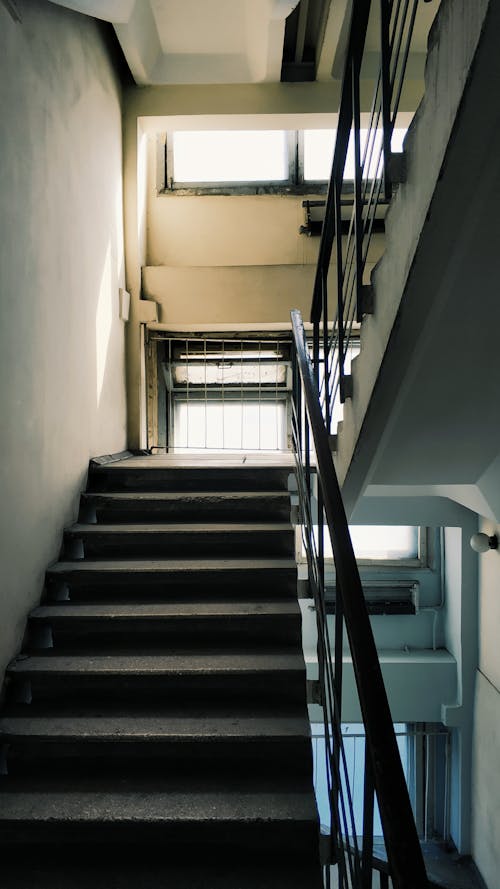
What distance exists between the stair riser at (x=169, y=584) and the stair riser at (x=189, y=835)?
3.29 ft

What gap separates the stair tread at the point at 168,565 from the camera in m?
2.75

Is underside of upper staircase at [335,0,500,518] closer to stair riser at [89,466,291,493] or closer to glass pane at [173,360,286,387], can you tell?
stair riser at [89,466,291,493]

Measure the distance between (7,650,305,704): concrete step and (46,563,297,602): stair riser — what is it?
43 centimetres

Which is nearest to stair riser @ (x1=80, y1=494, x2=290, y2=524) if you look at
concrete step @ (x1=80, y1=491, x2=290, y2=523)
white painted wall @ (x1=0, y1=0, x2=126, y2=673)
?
concrete step @ (x1=80, y1=491, x2=290, y2=523)

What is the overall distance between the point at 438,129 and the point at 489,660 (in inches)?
165

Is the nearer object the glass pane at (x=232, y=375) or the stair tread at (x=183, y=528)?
the stair tread at (x=183, y=528)

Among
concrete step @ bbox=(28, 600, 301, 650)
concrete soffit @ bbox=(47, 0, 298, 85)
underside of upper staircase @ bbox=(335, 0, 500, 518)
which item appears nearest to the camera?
underside of upper staircase @ bbox=(335, 0, 500, 518)

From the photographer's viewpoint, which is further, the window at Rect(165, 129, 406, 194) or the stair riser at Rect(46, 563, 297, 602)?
the window at Rect(165, 129, 406, 194)

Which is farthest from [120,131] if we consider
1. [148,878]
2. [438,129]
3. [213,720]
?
[148,878]

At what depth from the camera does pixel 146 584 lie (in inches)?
109

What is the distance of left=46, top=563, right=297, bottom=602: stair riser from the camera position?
2.74 meters

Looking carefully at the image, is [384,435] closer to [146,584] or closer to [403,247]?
[403,247]

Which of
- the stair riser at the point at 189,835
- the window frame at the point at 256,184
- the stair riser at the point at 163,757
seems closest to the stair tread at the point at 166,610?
the stair riser at the point at 163,757

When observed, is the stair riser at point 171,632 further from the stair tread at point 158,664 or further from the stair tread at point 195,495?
the stair tread at point 195,495
